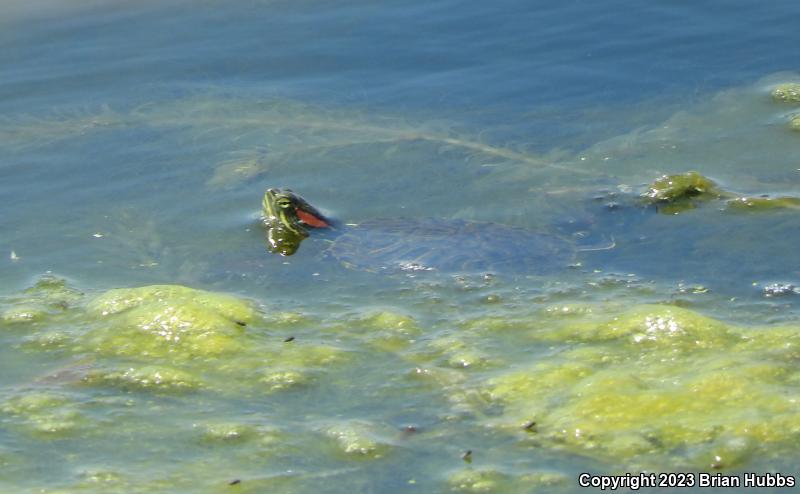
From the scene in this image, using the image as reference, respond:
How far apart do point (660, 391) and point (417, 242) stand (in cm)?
167

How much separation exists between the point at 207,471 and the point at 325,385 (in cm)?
69

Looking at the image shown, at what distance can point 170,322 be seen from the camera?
192 inches

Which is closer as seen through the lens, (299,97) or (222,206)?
(222,206)

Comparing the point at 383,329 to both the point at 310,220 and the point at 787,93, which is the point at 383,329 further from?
the point at 787,93

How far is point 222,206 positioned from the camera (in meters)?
6.13

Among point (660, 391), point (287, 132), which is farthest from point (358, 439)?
point (287, 132)

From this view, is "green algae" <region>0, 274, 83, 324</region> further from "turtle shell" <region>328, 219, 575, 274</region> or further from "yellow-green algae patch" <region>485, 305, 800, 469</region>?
"yellow-green algae patch" <region>485, 305, 800, 469</region>

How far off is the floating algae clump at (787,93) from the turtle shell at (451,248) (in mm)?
2172

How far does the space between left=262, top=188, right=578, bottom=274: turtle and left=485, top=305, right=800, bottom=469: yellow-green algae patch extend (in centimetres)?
64

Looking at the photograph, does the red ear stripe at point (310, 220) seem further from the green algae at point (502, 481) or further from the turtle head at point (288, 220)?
the green algae at point (502, 481)

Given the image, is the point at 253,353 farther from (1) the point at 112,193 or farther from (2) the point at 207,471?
(1) the point at 112,193

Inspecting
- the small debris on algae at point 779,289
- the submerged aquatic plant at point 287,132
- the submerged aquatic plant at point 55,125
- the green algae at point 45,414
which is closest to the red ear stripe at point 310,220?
the submerged aquatic plant at point 287,132

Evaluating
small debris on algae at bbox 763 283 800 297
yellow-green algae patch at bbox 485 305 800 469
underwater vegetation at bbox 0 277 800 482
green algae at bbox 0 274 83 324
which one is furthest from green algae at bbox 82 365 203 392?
small debris on algae at bbox 763 283 800 297

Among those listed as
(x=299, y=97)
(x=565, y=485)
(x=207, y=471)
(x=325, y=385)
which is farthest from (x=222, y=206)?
(x=565, y=485)
